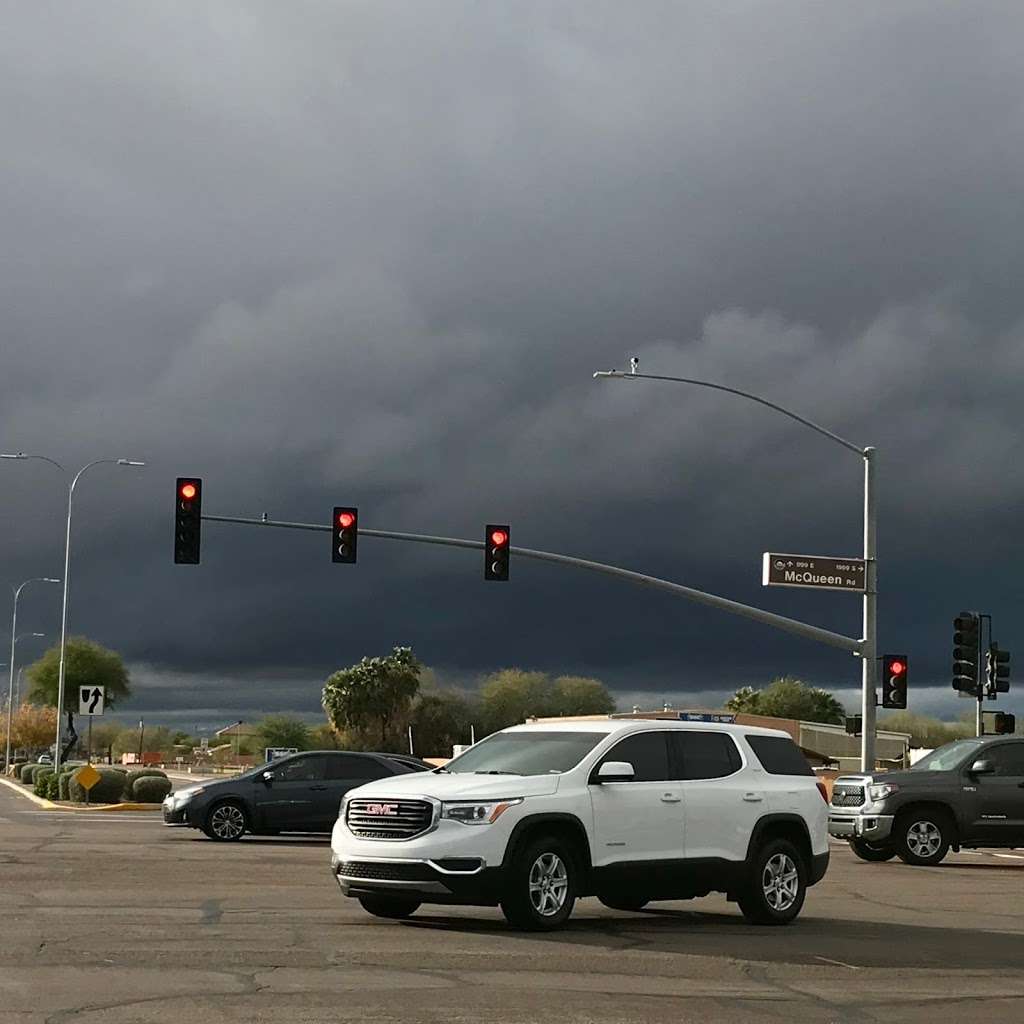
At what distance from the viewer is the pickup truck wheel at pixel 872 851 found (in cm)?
2917

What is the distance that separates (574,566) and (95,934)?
83.3 feet

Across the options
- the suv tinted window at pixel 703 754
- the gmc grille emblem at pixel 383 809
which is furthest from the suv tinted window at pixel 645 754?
the gmc grille emblem at pixel 383 809

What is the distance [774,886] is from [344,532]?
66.8 ft

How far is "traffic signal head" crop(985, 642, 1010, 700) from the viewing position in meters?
42.2

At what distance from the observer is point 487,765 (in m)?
17.7

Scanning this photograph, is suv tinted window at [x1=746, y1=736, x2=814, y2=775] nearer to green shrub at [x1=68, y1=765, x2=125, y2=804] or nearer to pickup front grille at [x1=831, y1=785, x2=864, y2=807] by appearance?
pickup front grille at [x1=831, y1=785, x2=864, y2=807]

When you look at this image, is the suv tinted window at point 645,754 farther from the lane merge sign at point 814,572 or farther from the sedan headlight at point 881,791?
the lane merge sign at point 814,572

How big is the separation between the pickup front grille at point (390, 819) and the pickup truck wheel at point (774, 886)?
377 centimetres

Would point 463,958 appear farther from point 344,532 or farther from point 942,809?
point 344,532

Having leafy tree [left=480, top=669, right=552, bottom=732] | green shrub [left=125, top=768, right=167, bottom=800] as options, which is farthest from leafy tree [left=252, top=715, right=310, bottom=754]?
green shrub [left=125, top=768, right=167, bottom=800]

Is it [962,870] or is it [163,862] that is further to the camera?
[962,870]

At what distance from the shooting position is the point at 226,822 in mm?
31547

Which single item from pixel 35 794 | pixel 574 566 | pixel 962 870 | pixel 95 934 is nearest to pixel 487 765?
pixel 95 934

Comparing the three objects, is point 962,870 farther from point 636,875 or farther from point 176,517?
point 176,517
